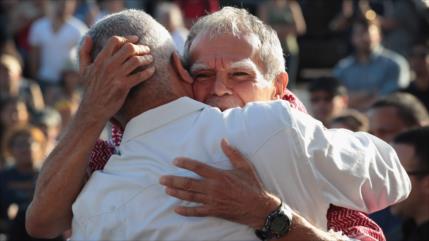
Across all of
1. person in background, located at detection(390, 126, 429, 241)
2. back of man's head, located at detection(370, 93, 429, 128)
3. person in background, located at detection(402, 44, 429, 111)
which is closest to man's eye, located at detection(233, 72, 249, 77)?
person in background, located at detection(390, 126, 429, 241)

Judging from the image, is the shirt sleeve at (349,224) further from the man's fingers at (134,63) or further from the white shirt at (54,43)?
the white shirt at (54,43)

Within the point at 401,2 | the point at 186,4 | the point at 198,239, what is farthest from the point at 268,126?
the point at 186,4

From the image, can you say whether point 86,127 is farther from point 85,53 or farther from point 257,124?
point 257,124

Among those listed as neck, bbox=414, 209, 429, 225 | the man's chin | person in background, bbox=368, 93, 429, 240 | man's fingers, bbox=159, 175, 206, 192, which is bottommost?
person in background, bbox=368, 93, 429, 240

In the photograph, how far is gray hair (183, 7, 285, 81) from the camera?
378 centimetres

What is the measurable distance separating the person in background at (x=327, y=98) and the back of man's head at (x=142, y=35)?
598cm

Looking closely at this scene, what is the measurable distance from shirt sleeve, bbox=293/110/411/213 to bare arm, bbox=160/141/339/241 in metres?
0.15

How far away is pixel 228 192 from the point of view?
3.38 meters

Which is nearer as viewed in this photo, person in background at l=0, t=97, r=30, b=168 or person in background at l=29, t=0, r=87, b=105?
person in background at l=0, t=97, r=30, b=168

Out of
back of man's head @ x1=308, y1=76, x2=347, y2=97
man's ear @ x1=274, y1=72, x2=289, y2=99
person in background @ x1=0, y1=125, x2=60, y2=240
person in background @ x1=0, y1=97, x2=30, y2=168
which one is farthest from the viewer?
person in background @ x1=0, y1=97, x2=30, y2=168

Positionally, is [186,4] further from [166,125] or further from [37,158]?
[166,125]

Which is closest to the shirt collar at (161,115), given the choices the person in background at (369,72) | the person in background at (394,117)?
the person in background at (394,117)

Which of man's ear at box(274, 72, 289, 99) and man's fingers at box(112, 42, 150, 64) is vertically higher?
man's fingers at box(112, 42, 150, 64)

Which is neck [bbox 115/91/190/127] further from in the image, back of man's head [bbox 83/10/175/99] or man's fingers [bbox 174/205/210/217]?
man's fingers [bbox 174/205/210/217]
